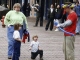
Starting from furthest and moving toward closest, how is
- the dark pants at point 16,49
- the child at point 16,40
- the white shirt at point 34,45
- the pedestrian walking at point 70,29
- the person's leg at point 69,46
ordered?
1. the white shirt at point 34,45
2. the dark pants at point 16,49
3. the child at point 16,40
4. the person's leg at point 69,46
5. the pedestrian walking at point 70,29

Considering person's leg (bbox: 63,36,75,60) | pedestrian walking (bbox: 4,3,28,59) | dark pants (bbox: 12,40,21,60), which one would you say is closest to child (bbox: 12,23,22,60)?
dark pants (bbox: 12,40,21,60)

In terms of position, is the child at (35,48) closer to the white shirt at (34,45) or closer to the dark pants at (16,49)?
the white shirt at (34,45)

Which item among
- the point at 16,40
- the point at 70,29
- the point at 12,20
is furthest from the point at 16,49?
the point at 70,29

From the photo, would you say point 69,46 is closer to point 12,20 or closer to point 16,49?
point 16,49

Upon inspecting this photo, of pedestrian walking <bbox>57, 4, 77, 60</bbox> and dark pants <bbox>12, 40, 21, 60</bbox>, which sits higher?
pedestrian walking <bbox>57, 4, 77, 60</bbox>

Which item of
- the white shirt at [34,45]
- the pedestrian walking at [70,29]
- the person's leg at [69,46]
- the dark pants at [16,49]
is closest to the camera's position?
the pedestrian walking at [70,29]

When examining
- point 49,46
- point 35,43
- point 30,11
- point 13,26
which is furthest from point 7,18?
point 30,11

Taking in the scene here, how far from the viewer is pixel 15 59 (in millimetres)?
10398

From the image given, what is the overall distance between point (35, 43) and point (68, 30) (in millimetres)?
1754

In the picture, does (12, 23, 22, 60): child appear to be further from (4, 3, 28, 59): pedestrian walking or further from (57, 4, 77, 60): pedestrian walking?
(57, 4, 77, 60): pedestrian walking

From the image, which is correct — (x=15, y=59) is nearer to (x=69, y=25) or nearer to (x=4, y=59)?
(x=4, y=59)

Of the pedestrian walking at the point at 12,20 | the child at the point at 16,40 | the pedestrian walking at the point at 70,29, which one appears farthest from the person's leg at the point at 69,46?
the pedestrian walking at the point at 12,20

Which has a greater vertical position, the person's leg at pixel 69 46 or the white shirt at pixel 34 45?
the person's leg at pixel 69 46

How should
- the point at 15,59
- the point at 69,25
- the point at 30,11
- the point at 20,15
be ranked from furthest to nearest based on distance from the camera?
the point at 30,11
the point at 20,15
the point at 15,59
the point at 69,25
